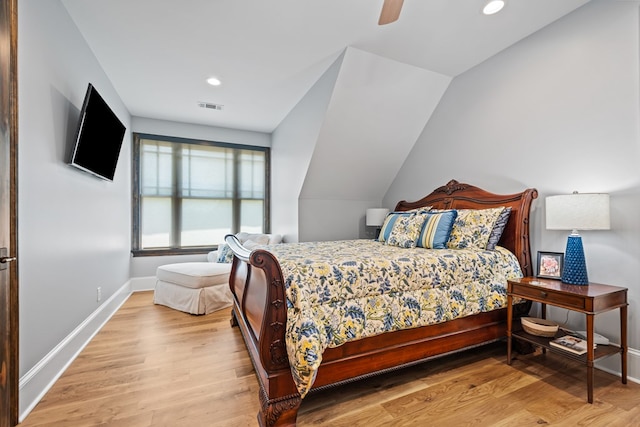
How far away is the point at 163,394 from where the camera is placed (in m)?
1.81

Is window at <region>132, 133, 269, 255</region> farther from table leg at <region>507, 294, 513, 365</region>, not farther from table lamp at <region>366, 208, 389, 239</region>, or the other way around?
table leg at <region>507, 294, 513, 365</region>

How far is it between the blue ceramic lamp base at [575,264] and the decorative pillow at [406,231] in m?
1.12

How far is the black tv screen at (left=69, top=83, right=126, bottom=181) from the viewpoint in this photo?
2.23 m

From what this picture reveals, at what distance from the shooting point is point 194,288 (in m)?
3.34

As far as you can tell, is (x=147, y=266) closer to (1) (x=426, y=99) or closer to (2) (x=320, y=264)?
(2) (x=320, y=264)

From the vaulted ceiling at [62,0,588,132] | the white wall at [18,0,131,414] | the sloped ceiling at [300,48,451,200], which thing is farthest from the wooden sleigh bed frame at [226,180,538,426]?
the vaulted ceiling at [62,0,588,132]

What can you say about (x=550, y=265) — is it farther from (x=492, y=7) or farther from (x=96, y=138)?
(x=96, y=138)

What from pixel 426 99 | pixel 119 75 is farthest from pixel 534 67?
pixel 119 75

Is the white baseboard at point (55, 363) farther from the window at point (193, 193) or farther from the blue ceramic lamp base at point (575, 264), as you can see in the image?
the blue ceramic lamp base at point (575, 264)

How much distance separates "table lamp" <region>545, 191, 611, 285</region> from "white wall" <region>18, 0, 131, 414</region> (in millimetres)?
3398

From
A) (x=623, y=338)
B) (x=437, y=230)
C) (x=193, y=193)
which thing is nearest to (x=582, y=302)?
(x=623, y=338)

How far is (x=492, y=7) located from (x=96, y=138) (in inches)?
135

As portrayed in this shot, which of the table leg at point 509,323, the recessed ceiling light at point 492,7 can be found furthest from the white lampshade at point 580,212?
the recessed ceiling light at point 492,7

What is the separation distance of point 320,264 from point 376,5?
195 centimetres
